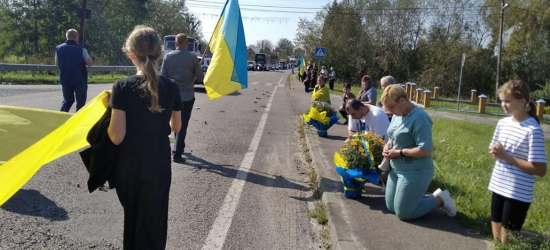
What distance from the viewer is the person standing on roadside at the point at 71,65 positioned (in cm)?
853

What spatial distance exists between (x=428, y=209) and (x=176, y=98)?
3.20 m

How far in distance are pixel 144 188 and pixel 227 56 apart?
4.34 m

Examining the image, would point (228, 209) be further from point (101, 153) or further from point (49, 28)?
point (49, 28)

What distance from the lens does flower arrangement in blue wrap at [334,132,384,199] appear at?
5.61 m

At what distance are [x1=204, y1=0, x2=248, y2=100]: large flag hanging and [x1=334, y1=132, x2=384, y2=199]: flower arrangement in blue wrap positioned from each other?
93.3 inches

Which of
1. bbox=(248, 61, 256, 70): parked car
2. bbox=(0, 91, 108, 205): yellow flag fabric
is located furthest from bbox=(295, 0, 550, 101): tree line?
bbox=(0, 91, 108, 205): yellow flag fabric

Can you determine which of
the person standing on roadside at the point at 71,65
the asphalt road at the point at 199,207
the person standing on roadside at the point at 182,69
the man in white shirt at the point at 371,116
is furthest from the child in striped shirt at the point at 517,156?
the person standing on roadside at the point at 71,65

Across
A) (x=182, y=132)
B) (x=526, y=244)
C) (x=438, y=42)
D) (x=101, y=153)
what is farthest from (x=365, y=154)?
(x=438, y=42)

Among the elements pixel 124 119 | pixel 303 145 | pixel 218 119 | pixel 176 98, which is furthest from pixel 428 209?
pixel 218 119

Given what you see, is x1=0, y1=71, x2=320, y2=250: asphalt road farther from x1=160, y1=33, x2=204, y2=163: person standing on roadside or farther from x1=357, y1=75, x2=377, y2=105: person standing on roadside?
x1=357, y1=75, x2=377, y2=105: person standing on roadside

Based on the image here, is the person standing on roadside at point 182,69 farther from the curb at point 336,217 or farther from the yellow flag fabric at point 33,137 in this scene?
the yellow flag fabric at point 33,137

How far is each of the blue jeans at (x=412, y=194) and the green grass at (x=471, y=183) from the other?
468mm

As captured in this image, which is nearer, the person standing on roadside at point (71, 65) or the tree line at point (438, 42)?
the person standing on roadside at point (71, 65)

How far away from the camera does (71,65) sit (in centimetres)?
858
